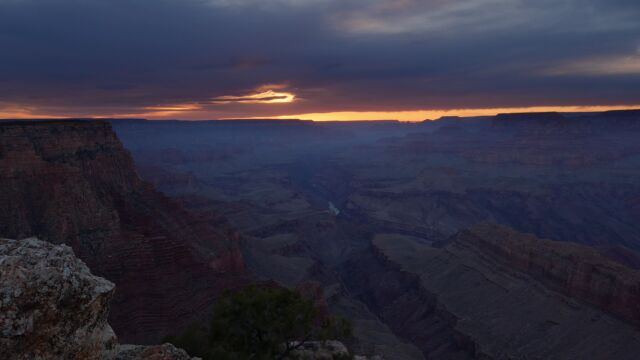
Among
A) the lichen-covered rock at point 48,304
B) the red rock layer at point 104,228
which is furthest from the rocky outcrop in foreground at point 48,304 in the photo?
the red rock layer at point 104,228

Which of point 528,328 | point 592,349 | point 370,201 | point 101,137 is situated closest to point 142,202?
point 101,137

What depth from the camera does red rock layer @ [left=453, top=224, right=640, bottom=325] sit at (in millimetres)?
51688

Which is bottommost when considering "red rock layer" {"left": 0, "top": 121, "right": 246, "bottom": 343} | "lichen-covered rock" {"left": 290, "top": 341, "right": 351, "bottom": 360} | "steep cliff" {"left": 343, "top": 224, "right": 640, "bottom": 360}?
"steep cliff" {"left": 343, "top": 224, "right": 640, "bottom": 360}

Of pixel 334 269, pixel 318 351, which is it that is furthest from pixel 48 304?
pixel 334 269

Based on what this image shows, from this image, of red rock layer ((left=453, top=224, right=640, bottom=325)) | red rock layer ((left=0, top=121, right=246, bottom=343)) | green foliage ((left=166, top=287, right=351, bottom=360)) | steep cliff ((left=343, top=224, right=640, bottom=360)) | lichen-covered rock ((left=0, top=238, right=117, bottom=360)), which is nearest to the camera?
lichen-covered rock ((left=0, top=238, right=117, bottom=360))

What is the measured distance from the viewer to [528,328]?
54.1 m

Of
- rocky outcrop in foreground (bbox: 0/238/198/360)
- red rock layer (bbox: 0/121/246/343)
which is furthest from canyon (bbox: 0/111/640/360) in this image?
rocky outcrop in foreground (bbox: 0/238/198/360)

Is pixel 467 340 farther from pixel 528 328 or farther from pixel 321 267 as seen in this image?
pixel 321 267

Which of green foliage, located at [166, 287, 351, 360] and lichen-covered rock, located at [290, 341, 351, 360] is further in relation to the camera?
lichen-covered rock, located at [290, 341, 351, 360]

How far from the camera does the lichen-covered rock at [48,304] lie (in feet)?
27.2

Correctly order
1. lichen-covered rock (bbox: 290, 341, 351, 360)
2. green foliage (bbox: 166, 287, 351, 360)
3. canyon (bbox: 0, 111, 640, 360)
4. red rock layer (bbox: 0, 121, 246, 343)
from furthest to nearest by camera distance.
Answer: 1. canyon (bbox: 0, 111, 640, 360)
2. red rock layer (bbox: 0, 121, 246, 343)
3. lichen-covered rock (bbox: 290, 341, 351, 360)
4. green foliage (bbox: 166, 287, 351, 360)

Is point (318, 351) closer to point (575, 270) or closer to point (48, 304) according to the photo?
point (48, 304)

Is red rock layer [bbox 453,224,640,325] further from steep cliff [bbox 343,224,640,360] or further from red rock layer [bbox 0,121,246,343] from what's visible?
red rock layer [bbox 0,121,246,343]

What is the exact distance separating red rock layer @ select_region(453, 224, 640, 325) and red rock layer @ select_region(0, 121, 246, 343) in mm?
42197
